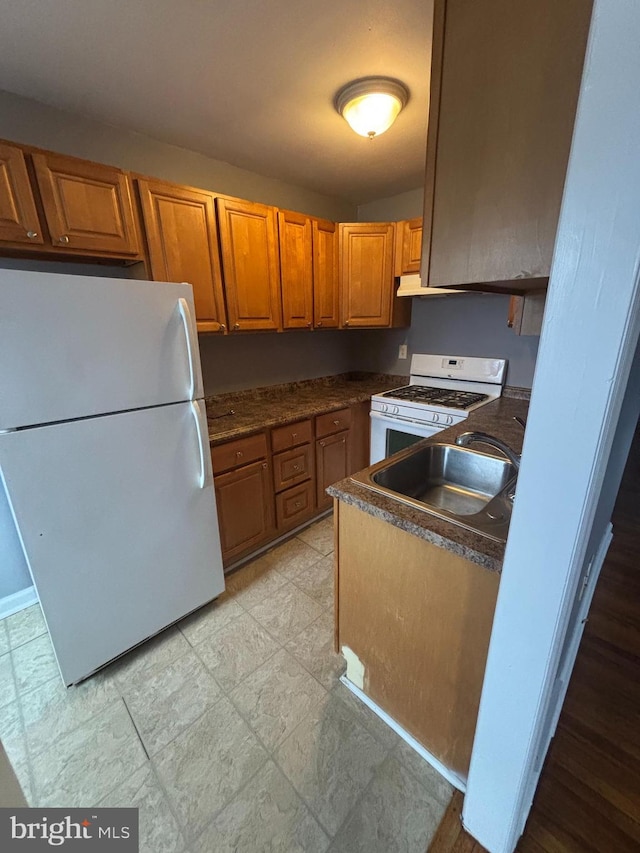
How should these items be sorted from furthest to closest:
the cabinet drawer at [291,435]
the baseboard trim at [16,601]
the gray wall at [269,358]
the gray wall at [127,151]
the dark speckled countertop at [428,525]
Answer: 1. the gray wall at [269,358]
2. the cabinet drawer at [291,435]
3. the baseboard trim at [16,601]
4. the gray wall at [127,151]
5. the dark speckled countertop at [428,525]

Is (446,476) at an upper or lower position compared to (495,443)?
lower

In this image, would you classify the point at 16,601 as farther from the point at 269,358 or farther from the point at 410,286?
the point at 410,286

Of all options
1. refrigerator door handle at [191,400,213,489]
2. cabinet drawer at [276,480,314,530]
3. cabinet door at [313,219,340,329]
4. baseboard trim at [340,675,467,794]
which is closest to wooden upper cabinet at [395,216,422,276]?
cabinet door at [313,219,340,329]

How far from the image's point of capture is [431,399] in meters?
2.43

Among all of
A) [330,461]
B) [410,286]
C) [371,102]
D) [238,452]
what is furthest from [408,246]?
[238,452]

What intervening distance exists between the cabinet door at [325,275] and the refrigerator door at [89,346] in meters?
1.27

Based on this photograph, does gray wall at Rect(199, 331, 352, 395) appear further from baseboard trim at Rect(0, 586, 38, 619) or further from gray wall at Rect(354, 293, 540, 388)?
baseboard trim at Rect(0, 586, 38, 619)

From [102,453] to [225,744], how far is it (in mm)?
1170

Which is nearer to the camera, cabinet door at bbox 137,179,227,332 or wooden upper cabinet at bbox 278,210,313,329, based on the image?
cabinet door at bbox 137,179,227,332

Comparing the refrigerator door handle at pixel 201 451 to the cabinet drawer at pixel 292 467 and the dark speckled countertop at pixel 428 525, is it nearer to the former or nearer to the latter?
the cabinet drawer at pixel 292 467

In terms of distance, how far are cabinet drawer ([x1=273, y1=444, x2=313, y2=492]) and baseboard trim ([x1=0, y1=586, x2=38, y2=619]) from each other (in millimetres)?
1438

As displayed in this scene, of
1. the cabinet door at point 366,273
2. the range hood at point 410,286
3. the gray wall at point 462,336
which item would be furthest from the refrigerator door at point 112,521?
the gray wall at point 462,336

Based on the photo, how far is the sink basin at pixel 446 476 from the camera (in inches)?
52.1

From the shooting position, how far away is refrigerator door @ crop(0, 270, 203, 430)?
1.11 m
